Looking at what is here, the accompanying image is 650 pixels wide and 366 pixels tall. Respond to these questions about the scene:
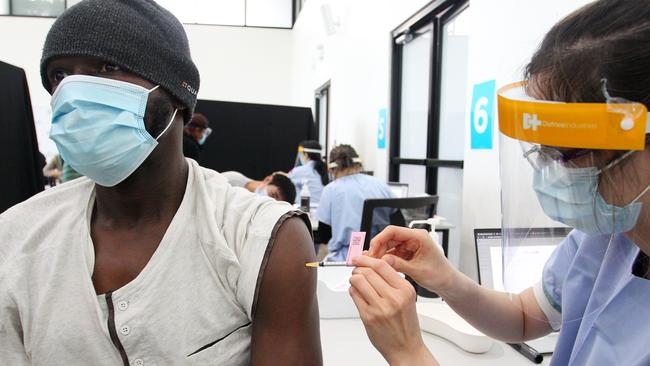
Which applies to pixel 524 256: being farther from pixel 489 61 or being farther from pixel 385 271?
pixel 489 61

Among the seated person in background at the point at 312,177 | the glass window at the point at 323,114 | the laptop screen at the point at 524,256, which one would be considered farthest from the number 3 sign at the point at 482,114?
the glass window at the point at 323,114

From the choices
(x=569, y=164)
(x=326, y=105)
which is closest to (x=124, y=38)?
(x=569, y=164)

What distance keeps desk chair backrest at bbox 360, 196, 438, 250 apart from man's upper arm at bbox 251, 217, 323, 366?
46.8 inches

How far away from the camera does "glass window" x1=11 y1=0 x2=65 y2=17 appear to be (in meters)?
7.93

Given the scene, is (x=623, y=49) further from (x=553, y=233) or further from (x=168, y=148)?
(x=168, y=148)

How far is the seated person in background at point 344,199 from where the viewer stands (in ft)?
9.70

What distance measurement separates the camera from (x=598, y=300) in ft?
2.62

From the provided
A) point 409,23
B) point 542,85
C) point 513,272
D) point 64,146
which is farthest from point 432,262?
point 409,23

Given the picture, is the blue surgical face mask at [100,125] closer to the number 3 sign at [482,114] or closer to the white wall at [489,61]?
the white wall at [489,61]

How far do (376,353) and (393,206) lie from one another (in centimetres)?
103

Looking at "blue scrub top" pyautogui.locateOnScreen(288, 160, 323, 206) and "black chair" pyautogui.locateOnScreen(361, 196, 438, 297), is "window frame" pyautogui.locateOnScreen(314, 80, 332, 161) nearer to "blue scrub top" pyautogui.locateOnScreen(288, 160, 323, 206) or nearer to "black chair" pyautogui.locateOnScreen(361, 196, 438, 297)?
"blue scrub top" pyautogui.locateOnScreen(288, 160, 323, 206)

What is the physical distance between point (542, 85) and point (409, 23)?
3.27m

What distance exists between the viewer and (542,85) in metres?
0.66

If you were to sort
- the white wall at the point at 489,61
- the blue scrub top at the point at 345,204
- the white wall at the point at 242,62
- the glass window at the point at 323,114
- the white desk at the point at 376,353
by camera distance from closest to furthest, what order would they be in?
the white desk at the point at 376,353, the white wall at the point at 489,61, the blue scrub top at the point at 345,204, the glass window at the point at 323,114, the white wall at the point at 242,62
